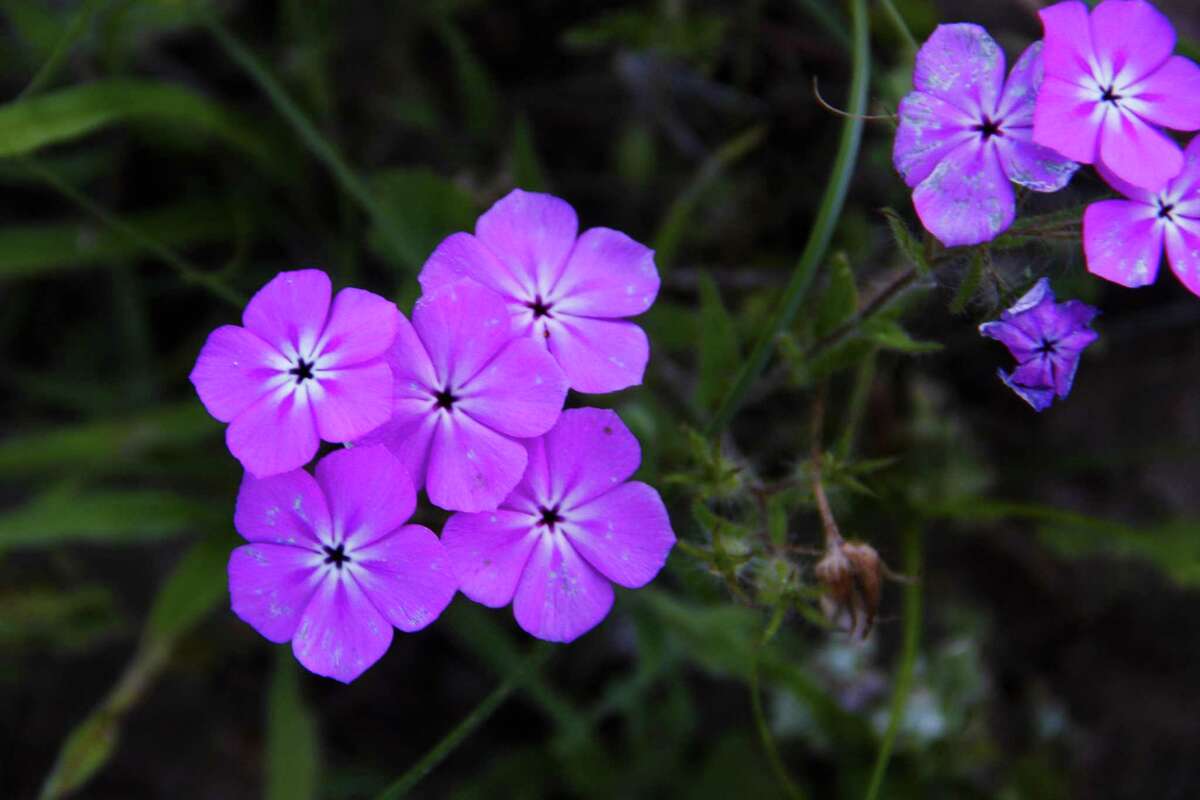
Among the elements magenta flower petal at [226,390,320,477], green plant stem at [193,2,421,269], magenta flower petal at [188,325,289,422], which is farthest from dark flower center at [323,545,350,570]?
green plant stem at [193,2,421,269]

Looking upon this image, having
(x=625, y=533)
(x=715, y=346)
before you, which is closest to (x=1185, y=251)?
(x=715, y=346)

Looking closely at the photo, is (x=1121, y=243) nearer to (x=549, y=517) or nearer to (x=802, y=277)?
(x=802, y=277)

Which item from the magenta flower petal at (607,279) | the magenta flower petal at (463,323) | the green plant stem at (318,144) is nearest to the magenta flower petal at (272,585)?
the magenta flower petal at (463,323)

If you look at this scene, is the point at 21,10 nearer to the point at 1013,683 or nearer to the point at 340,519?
the point at 340,519

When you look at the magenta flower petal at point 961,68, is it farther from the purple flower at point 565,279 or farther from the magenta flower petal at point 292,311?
the magenta flower petal at point 292,311

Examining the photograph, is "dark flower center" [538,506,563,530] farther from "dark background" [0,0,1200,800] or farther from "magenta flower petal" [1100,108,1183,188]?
"dark background" [0,0,1200,800]
